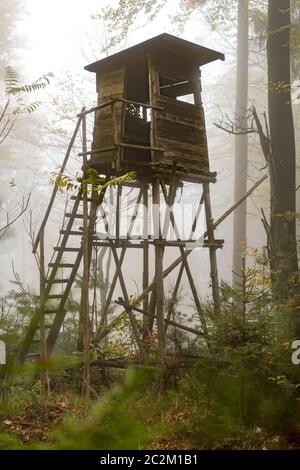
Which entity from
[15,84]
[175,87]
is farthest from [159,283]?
[175,87]

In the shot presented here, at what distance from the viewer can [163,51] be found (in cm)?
1024

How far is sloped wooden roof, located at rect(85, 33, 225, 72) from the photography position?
9.66 meters

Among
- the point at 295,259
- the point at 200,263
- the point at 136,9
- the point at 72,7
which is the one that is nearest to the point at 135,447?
the point at 295,259

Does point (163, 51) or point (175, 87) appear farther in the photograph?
Result: point (175, 87)

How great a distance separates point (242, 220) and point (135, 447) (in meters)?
13.9

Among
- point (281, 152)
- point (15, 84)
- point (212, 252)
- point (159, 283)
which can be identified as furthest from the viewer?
point (281, 152)

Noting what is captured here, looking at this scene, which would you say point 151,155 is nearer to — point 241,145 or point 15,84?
point 15,84

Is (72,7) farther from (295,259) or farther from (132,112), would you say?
(295,259)

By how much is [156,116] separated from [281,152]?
3001 millimetres

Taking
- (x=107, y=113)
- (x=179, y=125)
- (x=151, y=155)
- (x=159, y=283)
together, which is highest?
(x=107, y=113)

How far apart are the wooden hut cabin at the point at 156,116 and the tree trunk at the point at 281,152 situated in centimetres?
162

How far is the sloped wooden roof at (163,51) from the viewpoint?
9.66 metres

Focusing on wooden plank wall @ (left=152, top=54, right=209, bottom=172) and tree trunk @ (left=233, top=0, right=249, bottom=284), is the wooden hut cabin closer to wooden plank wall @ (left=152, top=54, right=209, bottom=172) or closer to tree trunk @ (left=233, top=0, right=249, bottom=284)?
wooden plank wall @ (left=152, top=54, right=209, bottom=172)

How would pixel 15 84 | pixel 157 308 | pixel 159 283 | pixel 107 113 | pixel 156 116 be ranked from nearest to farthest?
pixel 15 84
pixel 157 308
pixel 159 283
pixel 156 116
pixel 107 113
